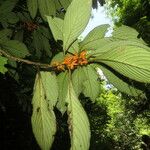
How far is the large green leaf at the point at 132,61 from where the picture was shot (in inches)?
29.1

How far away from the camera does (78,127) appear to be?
0.82m

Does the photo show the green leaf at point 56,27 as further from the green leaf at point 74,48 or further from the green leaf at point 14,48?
the green leaf at point 14,48

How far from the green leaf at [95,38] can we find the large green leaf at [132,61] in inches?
6.6

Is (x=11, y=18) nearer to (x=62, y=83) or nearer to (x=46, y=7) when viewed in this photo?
(x=46, y=7)

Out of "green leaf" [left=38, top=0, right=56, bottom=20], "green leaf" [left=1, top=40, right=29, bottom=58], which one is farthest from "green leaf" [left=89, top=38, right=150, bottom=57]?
"green leaf" [left=38, top=0, right=56, bottom=20]

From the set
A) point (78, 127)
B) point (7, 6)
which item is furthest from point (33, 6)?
point (78, 127)

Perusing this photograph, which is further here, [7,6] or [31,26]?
[31,26]

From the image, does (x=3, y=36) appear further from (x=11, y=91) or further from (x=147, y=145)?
(x=147, y=145)

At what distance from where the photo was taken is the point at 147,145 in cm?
1392

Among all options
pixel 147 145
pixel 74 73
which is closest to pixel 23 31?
pixel 74 73

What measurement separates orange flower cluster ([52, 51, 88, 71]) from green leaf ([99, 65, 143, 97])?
2.6 inches

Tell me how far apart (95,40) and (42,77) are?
20 centimetres

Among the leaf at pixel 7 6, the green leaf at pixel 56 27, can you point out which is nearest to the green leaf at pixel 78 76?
the green leaf at pixel 56 27

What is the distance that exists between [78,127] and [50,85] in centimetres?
22
